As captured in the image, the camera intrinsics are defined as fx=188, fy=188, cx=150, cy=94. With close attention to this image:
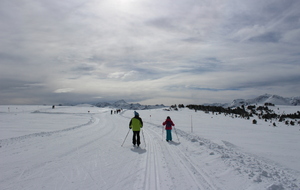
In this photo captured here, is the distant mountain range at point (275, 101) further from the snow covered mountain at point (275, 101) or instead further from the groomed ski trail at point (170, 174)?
the groomed ski trail at point (170, 174)

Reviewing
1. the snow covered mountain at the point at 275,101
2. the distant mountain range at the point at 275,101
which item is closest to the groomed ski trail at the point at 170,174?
the distant mountain range at the point at 275,101

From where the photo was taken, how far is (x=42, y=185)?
198 inches

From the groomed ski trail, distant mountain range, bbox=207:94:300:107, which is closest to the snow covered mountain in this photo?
distant mountain range, bbox=207:94:300:107

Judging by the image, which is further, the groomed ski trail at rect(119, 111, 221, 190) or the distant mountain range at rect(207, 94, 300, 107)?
the distant mountain range at rect(207, 94, 300, 107)

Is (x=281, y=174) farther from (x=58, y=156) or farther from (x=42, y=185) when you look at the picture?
(x=58, y=156)

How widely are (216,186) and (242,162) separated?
2.71m

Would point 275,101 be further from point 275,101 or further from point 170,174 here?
point 170,174

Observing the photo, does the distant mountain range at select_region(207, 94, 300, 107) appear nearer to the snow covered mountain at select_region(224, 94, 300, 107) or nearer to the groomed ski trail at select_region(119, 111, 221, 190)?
the snow covered mountain at select_region(224, 94, 300, 107)

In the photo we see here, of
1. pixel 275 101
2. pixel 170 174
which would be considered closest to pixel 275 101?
pixel 275 101

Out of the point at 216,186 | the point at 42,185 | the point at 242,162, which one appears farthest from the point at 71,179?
the point at 242,162

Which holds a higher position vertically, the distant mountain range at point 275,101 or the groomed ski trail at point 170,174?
the distant mountain range at point 275,101

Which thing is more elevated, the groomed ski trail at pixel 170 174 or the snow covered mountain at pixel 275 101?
the snow covered mountain at pixel 275 101

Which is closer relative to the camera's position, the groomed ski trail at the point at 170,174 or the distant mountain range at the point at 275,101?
the groomed ski trail at the point at 170,174

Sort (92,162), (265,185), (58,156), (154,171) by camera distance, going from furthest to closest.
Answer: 1. (58,156)
2. (92,162)
3. (154,171)
4. (265,185)
